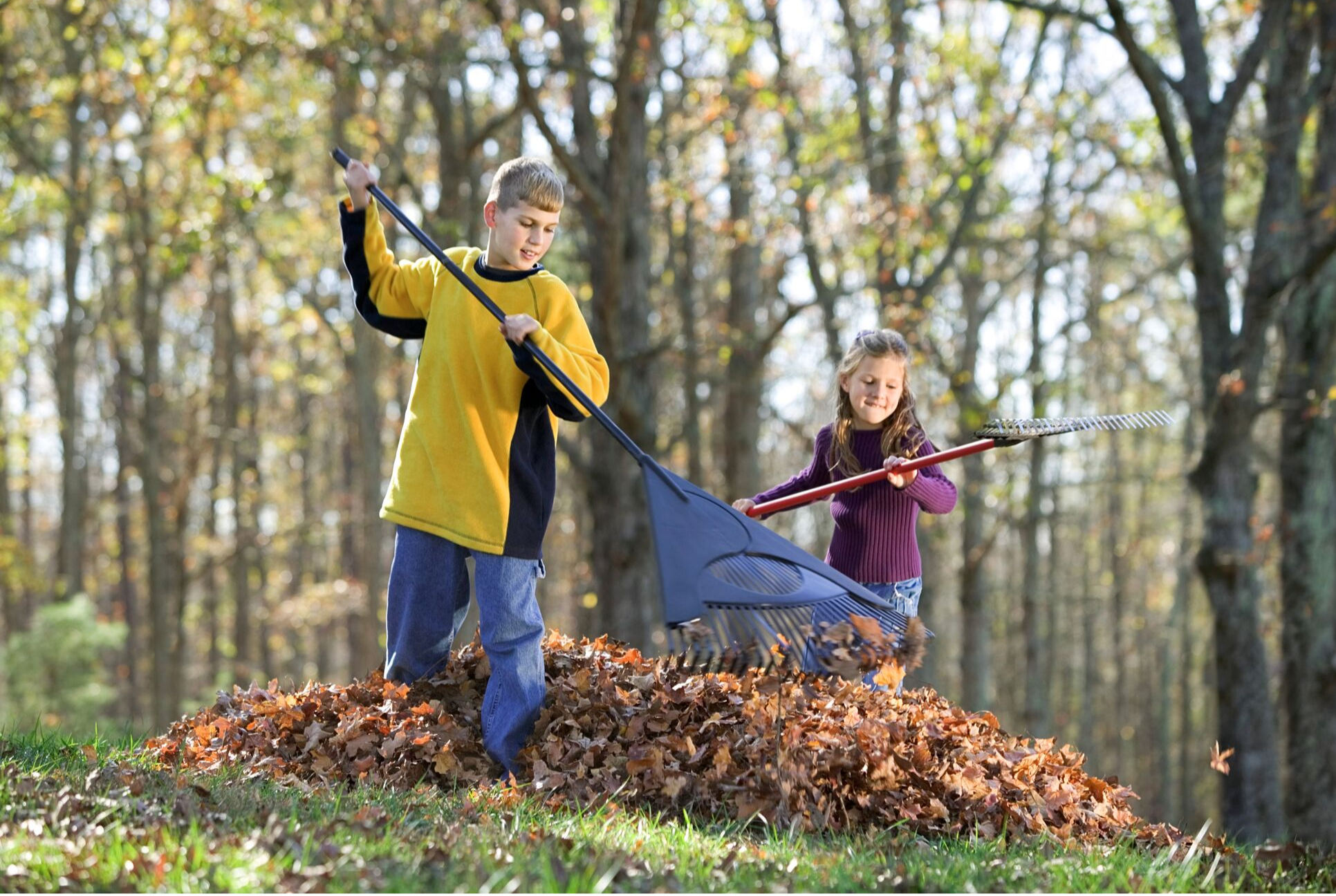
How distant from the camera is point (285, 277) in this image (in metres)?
15.7

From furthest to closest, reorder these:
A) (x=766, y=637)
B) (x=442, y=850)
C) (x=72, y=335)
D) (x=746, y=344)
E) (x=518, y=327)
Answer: (x=72, y=335)
(x=746, y=344)
(x=518, y=327)
(x=766, y=637)
(x=442, y=850)

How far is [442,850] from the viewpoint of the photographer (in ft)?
10.2

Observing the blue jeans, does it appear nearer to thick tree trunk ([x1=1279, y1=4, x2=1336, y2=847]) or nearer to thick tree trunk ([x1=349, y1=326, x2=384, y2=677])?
thick tree trunk ([x1=1279, y1=4, x2=1336, y2=847])

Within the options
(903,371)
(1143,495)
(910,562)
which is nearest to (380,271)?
(903,371)

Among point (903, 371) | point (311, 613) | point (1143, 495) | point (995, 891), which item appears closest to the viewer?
point (995, 891)

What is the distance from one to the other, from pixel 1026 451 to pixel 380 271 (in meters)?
13.4

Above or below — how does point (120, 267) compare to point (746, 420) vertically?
above

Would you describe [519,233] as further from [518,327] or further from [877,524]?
[877,524]

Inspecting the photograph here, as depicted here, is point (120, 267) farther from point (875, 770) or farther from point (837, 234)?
point (875, 770)

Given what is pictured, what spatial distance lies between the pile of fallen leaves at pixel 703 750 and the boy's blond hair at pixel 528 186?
1873mm

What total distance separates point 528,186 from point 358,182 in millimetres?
704

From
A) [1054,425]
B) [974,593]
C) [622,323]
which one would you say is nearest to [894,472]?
[1054,425]

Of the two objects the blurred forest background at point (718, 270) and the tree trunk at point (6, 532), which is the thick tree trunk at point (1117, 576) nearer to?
the blurred forest background at point (718, 270)

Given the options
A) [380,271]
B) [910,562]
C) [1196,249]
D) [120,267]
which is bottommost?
[910,562]
